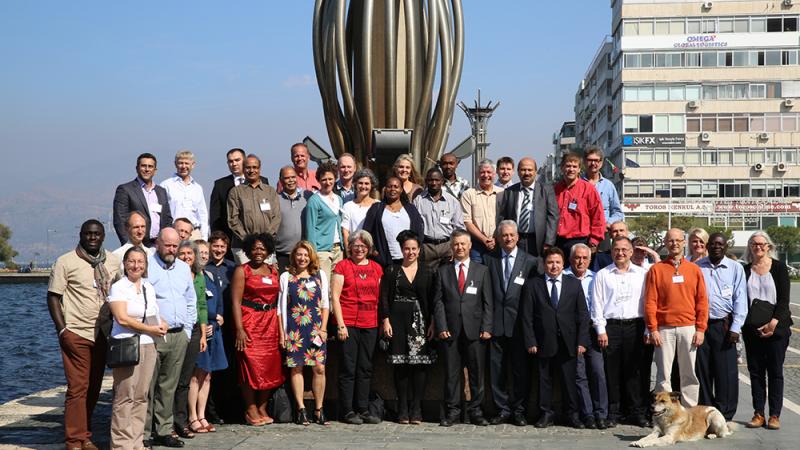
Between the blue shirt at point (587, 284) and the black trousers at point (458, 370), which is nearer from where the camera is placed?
the blue shirt at point (587, 284)

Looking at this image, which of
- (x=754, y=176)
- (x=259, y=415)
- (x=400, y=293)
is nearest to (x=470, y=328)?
(x=400, y=293)

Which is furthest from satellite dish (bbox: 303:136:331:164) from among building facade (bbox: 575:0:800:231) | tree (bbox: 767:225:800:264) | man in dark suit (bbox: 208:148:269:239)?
building facade (bbox: 575:0:800:231)

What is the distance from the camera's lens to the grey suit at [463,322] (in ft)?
31.0

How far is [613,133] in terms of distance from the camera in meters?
70.2

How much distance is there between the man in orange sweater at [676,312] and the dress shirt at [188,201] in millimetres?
4406

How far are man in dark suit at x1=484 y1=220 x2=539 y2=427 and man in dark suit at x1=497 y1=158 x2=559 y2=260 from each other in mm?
431

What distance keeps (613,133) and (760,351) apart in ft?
205

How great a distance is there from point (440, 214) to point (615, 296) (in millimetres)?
1900

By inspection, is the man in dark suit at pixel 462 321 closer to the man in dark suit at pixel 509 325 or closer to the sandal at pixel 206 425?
the man in dark suit at pixel 509 325

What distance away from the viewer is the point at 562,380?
936cm

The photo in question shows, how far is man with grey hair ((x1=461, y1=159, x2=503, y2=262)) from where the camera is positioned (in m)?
10.2

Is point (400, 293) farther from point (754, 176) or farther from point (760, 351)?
point (754, 176)

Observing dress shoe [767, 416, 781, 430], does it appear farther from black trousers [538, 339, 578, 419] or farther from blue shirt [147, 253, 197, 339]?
blue shirt [147, 253, 197, 339]

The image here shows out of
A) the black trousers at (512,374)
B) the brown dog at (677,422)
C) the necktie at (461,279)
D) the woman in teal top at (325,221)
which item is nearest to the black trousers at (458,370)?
the black trousers at (512,374)
